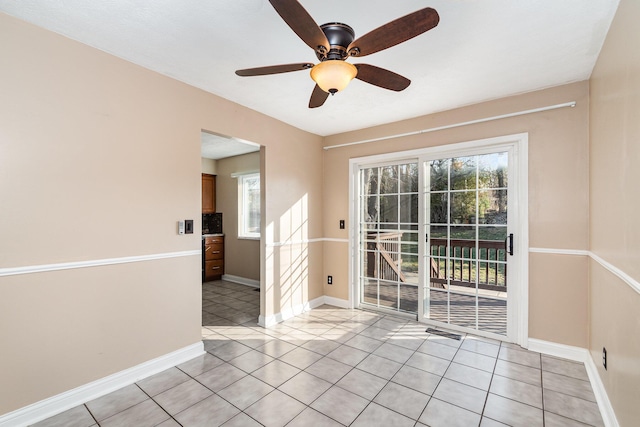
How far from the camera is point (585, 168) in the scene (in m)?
2.59

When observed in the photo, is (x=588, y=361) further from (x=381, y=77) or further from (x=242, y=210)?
(x=242, y=210)

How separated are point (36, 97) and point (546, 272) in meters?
4.30

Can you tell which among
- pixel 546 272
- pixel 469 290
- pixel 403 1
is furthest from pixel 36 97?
pixel 546 272

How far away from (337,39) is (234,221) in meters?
4.64

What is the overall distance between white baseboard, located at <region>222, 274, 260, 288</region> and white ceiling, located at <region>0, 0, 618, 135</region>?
3.46 meters

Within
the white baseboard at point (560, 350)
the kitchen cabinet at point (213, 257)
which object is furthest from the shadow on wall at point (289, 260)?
the white baseboard at point (560, 350)

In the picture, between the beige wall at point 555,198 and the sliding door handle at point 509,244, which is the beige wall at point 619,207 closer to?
the beige wall at point 555,198

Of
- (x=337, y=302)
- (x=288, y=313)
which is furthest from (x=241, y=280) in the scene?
(x=337, y=302)

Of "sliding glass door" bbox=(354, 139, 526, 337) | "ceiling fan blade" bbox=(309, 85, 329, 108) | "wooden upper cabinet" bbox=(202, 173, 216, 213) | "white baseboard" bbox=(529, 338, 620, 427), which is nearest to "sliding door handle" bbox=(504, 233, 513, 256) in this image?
"sliding glass door" bbox=(354, 139, 526, 337)

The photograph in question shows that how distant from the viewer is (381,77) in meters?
1.83

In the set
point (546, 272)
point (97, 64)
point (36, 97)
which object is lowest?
point (546, 272)

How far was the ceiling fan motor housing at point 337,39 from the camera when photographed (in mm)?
1569

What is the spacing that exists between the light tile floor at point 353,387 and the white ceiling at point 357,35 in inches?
99.4

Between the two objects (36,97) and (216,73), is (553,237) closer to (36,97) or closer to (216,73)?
(216,73)
